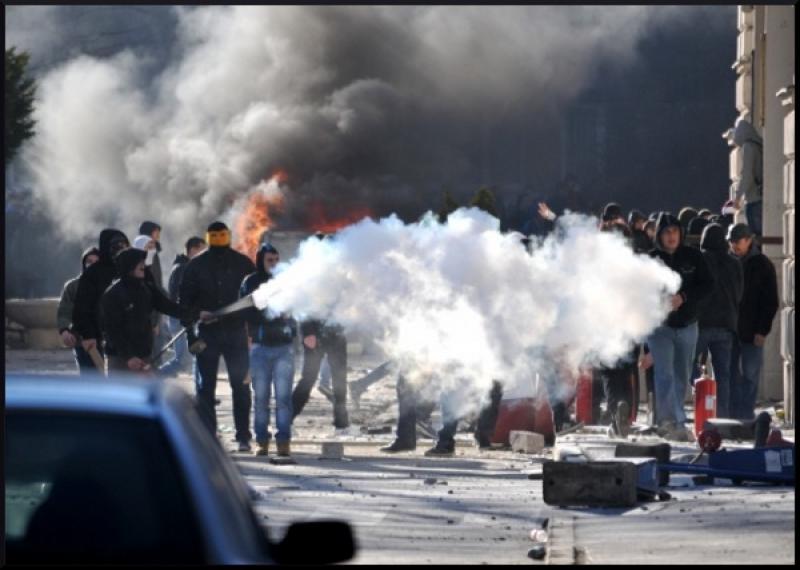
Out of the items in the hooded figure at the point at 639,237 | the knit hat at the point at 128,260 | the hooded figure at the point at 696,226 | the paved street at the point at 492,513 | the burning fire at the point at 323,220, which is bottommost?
the paved street at the point at 492,513

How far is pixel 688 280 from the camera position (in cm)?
1669

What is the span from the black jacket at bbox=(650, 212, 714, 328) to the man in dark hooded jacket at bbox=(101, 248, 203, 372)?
409 centimetres

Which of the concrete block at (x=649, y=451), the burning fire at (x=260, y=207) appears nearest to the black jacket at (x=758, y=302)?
the concrete block at (x=649, y=451)

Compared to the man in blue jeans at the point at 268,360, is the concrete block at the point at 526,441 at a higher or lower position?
lower

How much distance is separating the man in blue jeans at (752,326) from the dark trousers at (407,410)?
8.51 feet

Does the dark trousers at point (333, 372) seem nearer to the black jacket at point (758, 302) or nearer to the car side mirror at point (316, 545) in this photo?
the black jacket at point (758, 302)

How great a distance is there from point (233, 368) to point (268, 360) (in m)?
0.49

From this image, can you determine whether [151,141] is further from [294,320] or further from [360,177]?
[294,320]

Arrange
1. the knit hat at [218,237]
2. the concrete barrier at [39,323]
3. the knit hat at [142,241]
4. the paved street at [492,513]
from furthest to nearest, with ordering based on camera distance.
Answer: the concrete barrier at [39,323]
the knit hat at [142,241]
the knit hat at [218,237]
the paved street at [492,513]

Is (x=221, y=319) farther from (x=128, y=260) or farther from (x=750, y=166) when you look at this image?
(x=750, y=166)

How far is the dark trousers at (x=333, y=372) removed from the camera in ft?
58.7

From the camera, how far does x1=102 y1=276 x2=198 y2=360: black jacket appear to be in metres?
15.2

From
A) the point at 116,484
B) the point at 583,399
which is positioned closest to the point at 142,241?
the point at 583,399

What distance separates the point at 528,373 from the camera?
647 inches
